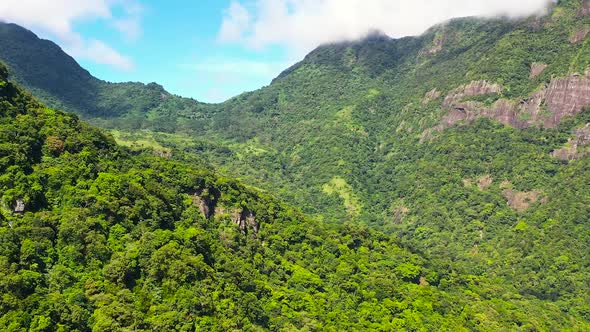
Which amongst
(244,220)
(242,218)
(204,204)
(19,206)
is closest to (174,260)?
(19,206)

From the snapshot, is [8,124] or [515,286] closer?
[8,124]

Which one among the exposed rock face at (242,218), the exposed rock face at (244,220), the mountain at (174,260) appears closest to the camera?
the mountain at (174,260)

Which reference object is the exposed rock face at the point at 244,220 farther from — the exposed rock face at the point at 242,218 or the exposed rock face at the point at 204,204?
the exposed rock face at the point at 204,204

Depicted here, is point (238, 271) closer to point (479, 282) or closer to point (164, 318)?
point (164, 318)

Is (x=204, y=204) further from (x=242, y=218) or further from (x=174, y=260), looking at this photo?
(x=174, y=260)

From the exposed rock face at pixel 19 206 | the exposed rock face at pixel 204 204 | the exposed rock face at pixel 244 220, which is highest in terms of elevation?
the exposed rock face at pixel 19 206

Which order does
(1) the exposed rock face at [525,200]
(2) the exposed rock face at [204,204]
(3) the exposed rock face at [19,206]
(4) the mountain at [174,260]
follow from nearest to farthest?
(4) the mountain at [174,260] < (3) the exposed rock face at [19,206] < (2) the exposed rock face at [204,204] < (1) the exposed rock face at [525,200]

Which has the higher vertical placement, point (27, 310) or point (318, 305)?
point (27, 310)

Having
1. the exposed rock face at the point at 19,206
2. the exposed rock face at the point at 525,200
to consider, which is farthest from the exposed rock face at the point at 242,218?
the exposed rock face at the point at 525,200

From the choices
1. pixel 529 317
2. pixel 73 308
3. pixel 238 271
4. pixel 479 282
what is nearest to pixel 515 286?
pixel 479 282
